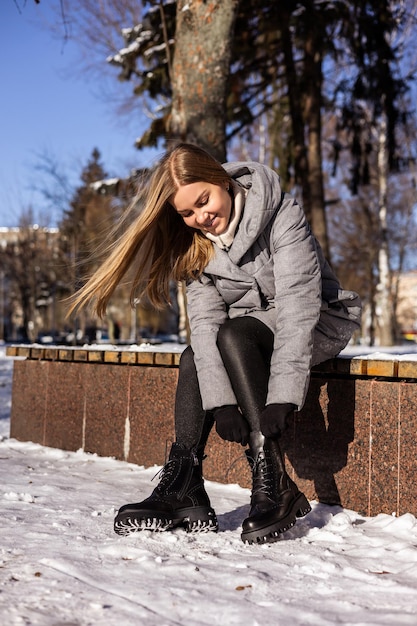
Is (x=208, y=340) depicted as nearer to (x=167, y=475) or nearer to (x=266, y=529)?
(x=167, y=475)

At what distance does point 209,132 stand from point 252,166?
122 inches

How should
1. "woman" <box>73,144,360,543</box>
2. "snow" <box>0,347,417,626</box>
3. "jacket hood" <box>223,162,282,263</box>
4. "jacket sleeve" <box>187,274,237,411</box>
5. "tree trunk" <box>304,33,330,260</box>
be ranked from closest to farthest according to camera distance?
"snow" <box>0,347,417,626</box> → "woman" <box>73,144,360,543</box> → "jacket sleeve" <box>187,274,237,411</box> → "jacket hood" <box>223,162,282,263</box> → "tree trunk" <box>304,33,330,260</box>

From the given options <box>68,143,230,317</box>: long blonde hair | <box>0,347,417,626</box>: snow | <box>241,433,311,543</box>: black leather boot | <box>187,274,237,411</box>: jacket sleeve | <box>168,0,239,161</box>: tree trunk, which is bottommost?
<box>0,347,417,626</box>: snow

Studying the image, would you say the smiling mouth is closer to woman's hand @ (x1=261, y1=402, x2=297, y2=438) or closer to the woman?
the woman

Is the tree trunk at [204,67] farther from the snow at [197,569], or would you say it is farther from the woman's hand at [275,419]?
the woman's hand at [275,419]

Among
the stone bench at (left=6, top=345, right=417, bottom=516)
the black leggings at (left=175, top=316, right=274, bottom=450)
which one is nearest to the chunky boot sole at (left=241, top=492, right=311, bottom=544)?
the black leggings at (left=175, top=316, right=274, bottom=450)

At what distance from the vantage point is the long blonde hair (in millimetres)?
2707

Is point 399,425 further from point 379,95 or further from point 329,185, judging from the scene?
point 329,185

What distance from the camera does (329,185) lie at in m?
26.4

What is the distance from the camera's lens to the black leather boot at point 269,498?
2291 millimetres

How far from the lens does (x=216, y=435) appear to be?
337cm

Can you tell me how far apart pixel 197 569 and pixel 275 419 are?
55 cm

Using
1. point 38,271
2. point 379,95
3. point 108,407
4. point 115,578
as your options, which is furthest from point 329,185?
A: point 115,578

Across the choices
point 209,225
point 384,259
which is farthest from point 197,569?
point 384,259
